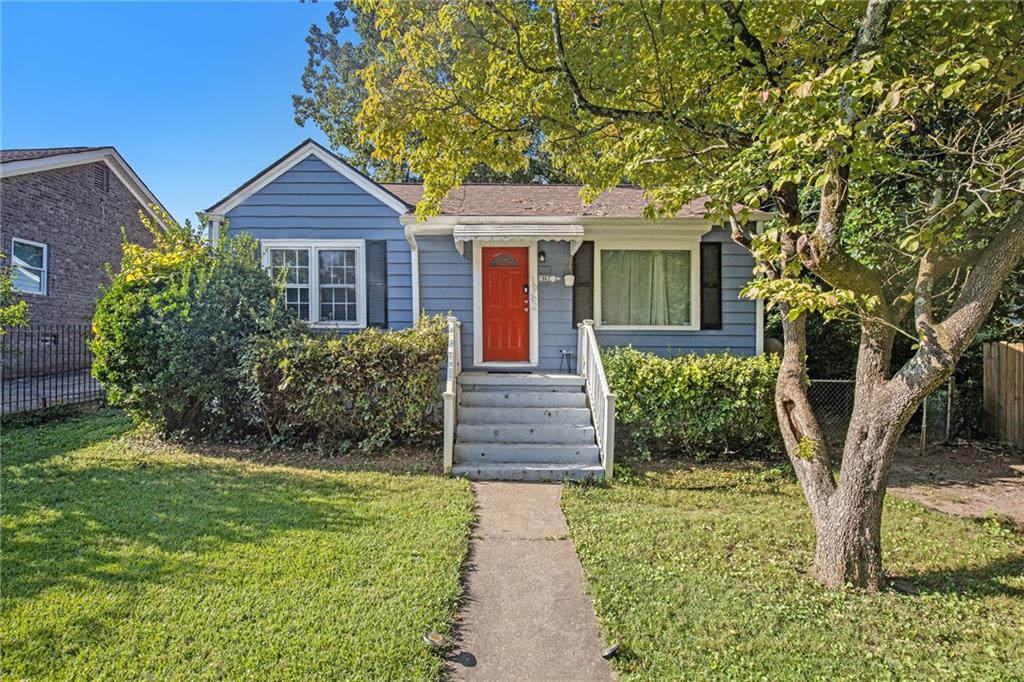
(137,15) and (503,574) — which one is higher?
(137,15)

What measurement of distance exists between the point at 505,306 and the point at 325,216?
3.31 metres

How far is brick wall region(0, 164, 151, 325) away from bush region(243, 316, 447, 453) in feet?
26.3

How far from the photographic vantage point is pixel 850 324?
9.02 metres

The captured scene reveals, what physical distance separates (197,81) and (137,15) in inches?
105

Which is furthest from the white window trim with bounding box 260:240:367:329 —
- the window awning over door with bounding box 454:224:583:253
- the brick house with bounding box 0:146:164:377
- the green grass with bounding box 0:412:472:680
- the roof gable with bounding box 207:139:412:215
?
the brick house with bounding box 0:146:164:377

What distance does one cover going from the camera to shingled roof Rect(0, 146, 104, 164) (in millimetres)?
11422

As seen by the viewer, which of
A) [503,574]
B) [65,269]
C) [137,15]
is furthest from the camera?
[65,269]

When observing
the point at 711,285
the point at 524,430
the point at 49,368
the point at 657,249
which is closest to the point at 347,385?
the point at 524,430

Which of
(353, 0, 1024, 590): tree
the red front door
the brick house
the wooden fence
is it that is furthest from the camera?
the brick house

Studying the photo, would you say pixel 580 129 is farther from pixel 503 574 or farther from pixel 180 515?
pixel 180 515

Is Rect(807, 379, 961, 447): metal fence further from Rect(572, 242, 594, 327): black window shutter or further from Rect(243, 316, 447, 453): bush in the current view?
Rect(243, 316, 447, 453): bush

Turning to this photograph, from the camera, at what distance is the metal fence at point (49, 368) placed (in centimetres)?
853

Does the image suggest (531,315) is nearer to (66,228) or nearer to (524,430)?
(524,430)

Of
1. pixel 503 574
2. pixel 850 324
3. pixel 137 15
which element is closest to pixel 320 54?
pixel 137 15
